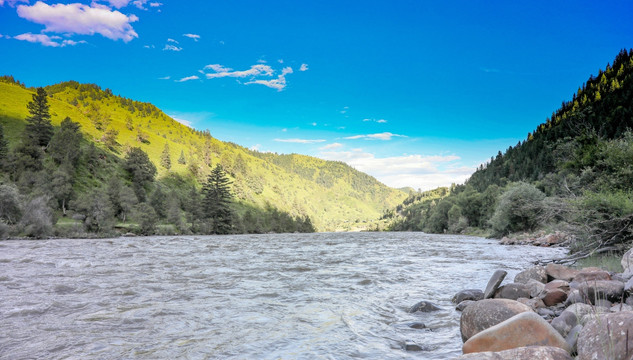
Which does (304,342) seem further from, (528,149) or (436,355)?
(528,149)

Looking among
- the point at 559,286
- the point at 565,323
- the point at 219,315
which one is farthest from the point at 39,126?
the point at 565,323

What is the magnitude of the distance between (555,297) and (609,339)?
642 cm

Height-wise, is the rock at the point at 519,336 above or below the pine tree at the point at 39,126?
below

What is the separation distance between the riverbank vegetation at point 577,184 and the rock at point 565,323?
1094 centimetres

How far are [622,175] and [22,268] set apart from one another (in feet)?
116

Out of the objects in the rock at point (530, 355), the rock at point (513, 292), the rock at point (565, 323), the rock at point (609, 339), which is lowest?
the rock at point (513, 292)

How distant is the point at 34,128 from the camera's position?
75062mm

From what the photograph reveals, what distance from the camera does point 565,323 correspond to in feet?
20.7

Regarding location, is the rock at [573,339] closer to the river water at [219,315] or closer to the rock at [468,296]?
the river water at [219,315]

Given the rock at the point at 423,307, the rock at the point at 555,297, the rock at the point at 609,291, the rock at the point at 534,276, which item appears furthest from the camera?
the rock at the point at 534,276

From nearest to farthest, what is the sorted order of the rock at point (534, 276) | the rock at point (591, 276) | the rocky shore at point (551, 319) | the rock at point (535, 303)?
the rocky shore at point (551, 319) < the rock at point (535, 303) < the rock at point (591, 276) < the rock at point (534, 276)

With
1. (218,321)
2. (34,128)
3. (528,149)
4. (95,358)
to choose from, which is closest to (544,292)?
(218,321)

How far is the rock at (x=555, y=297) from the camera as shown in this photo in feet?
29.6

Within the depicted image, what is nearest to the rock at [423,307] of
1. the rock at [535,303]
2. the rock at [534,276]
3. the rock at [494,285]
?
the rock at [494,285]
